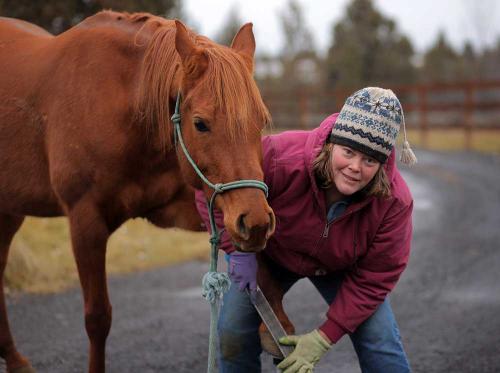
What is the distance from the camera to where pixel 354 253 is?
2908 millimetres

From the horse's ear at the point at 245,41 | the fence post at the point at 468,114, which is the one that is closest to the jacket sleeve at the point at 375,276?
the horse's ear at the point at 245,41

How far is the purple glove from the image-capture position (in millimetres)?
2840

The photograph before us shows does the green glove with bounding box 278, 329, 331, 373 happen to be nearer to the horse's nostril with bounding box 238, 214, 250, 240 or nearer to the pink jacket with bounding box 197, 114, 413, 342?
the pink jacket with bounding box 197, 114, 413, 342

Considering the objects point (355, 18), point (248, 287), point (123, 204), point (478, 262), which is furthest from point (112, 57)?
point (355, 18)

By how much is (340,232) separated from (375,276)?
24 centimetres

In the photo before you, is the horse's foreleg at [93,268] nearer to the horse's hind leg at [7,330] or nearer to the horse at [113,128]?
the horse at [113,128]

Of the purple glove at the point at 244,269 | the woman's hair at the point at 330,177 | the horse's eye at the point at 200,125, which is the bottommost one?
the purple glove at the point at 244,269

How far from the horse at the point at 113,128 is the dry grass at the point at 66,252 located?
71.1 inches

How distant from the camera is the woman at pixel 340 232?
9.04 ft

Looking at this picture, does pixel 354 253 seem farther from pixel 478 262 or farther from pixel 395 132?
pixel 478 262

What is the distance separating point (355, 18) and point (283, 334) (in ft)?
89.7

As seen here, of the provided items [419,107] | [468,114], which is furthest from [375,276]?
[419,107]

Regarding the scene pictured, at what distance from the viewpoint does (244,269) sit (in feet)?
9.32

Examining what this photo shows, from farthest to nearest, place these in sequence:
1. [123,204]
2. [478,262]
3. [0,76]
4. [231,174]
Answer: [478,262] → [0,76] → [123,204] → [231,174]
